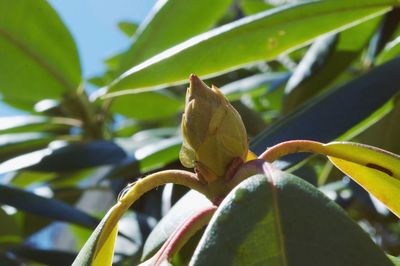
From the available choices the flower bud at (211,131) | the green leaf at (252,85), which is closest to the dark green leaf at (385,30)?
the green leaf at (252,85)

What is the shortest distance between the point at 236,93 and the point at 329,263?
904mm

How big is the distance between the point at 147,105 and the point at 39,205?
0.62 m

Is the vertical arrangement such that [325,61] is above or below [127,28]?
below

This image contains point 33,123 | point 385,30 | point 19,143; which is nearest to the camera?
point 385,30

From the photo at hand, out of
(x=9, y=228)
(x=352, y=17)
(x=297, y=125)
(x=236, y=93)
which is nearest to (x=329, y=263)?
(x=297, y=125)

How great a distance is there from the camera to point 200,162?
60 centimetres

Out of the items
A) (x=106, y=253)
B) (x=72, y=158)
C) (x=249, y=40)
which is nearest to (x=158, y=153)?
(x=72, y=158)

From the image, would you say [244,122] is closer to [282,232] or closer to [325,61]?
[325,61]

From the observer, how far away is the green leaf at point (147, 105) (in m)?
1.66

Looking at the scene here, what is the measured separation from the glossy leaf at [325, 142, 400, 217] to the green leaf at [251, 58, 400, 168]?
15 cm

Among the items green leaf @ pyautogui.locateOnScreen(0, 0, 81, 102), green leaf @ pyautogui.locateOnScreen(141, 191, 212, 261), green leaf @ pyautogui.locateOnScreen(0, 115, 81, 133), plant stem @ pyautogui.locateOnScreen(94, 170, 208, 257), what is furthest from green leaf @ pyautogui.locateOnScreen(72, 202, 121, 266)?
green leaf @ pyautogui.locateOnScreen(0, 115, 81, 133)

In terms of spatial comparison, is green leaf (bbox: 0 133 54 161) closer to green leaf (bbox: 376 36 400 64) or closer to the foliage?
the foliage

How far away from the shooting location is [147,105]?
1677 mm

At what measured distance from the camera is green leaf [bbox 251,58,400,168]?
32.8 inches
